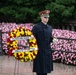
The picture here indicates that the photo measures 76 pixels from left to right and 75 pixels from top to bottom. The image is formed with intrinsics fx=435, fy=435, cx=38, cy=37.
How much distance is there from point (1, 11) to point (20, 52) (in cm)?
617

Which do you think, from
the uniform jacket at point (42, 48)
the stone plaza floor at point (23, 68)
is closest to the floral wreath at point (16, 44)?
the uniform jacket at point (42, 48)

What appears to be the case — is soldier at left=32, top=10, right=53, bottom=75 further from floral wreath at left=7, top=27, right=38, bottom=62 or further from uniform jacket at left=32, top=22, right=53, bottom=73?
floral wreath at left=7, top=27, right=38, bottom=62

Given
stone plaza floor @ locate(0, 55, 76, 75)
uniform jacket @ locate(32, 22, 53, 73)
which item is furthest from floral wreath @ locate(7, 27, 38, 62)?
stone plaza floor @ locate(0, 55, 76, 75)

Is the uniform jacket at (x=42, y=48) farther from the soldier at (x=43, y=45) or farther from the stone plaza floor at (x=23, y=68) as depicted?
the stone plaza floor at (x=23, y=68)

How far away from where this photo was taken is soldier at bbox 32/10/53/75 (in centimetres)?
791

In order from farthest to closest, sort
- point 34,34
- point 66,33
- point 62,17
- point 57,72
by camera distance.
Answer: point 62,17, point 66,33, point 57,72, point 34,34

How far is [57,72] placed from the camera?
9.81 meters

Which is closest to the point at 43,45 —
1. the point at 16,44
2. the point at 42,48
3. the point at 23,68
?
the point at 42,48

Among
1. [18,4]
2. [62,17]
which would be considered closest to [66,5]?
[62,17]

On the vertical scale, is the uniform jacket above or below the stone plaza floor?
above

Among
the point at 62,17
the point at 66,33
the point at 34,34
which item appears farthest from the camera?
the point at 62,17

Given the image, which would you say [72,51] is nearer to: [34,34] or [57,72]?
[57,72]

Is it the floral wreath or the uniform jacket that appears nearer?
the uniform jacket

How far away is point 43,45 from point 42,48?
0.06 metres
